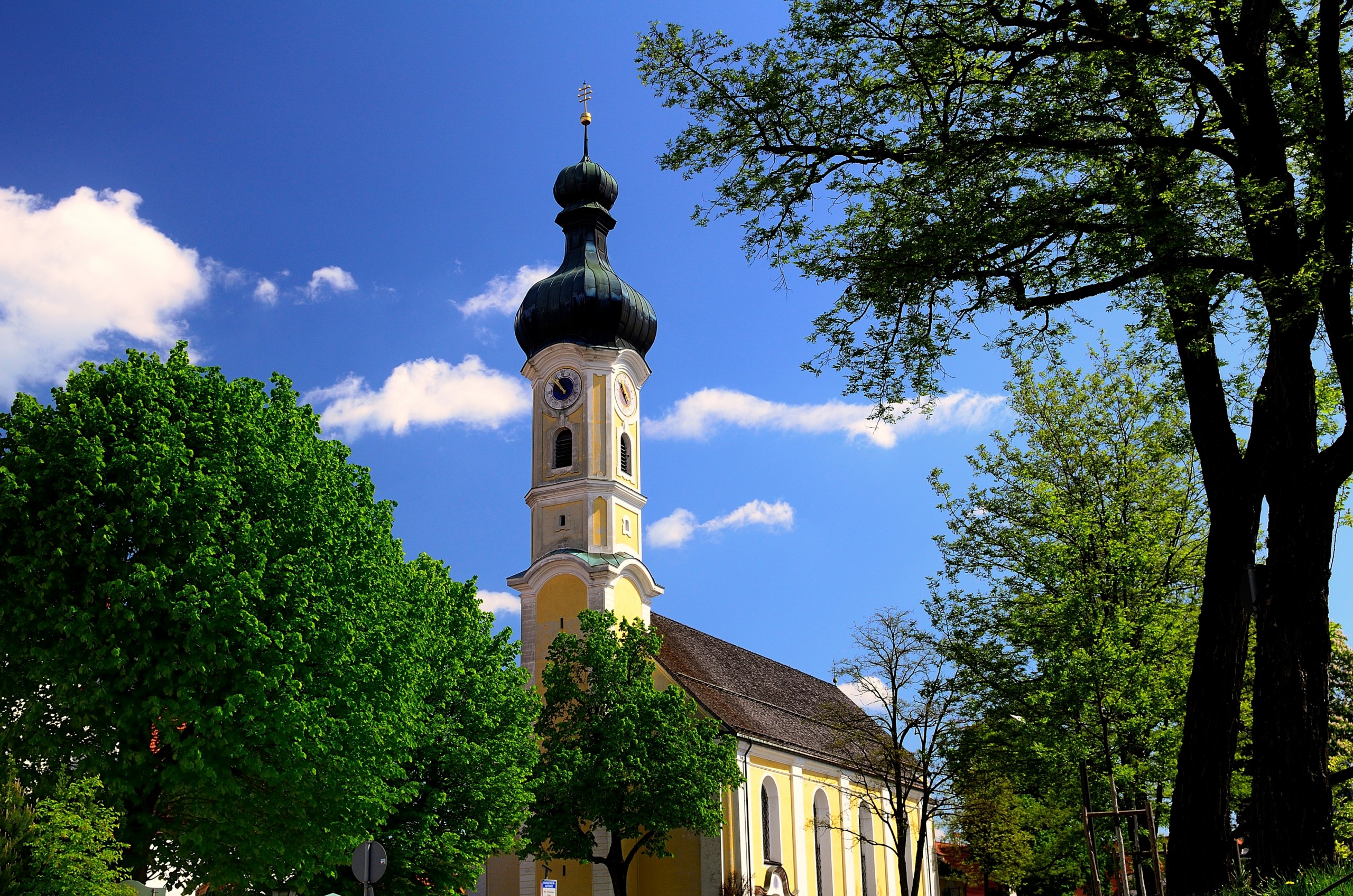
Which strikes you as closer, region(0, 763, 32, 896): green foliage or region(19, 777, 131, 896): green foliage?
region(19, 777, 131, 896): green foliage

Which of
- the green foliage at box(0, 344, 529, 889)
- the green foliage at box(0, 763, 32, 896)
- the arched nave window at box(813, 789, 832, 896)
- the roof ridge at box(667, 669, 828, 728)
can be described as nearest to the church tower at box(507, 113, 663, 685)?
the roof ridge at box(667, 669, 828, 728)

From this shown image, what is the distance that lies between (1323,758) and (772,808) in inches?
1444

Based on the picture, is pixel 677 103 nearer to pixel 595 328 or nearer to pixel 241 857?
pixel 241 857

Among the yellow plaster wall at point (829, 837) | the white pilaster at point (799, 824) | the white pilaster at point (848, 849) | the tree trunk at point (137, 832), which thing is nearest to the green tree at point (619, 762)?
the white pilaster at point (799, 824)

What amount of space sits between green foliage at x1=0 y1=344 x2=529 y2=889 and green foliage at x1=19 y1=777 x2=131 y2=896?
3.34ft

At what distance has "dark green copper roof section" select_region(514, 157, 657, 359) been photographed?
150ft

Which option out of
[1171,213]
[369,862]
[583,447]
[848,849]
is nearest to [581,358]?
[583,447]

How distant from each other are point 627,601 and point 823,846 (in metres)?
13.9

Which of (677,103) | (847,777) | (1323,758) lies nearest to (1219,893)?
(1323,758)

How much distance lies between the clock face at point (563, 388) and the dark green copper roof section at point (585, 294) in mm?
1233

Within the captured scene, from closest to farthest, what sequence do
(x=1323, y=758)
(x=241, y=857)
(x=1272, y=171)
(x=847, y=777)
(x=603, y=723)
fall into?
(x=1323, y=758), (x=1272, y=171), (x=241, y=857), (x=603, y=723), (x=847, y=777)

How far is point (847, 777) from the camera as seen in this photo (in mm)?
49844

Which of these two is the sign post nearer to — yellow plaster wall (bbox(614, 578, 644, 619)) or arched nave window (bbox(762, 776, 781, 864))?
yellow plaster wall (bbox(614, 578, 644, 619))

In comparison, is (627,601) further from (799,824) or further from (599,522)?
(799,824)
